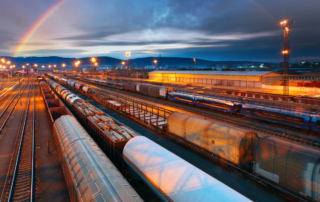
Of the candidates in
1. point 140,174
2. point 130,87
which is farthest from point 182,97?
point 140,174

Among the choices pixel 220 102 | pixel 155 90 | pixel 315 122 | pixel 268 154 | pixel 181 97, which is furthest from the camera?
pixel 155 90

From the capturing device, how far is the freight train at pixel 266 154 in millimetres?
10461

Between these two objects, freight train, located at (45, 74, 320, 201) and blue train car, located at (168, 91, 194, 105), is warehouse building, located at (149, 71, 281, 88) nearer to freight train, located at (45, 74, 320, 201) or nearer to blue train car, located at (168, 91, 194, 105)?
blue train car, located at (168, 91, 194, 105)

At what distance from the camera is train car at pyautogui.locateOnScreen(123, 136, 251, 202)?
790 centimetres

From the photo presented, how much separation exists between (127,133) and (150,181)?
6684mm

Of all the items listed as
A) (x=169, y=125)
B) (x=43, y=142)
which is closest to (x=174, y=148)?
(x=169, y=125)

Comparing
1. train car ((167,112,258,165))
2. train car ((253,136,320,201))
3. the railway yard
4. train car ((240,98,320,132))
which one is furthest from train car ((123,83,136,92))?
train car ((253,136,320,201))

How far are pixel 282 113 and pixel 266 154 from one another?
1423 centimetres

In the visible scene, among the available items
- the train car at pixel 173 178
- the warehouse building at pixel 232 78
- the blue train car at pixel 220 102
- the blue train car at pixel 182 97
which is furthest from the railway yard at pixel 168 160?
the warehouse building at pixel 232 78

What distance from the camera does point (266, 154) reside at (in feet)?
40.6

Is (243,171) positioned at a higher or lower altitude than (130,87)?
lower

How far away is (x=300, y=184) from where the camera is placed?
10.8 metres

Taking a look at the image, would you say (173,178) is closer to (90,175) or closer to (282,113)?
(90,175)

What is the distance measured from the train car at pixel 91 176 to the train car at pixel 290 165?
349 inches
